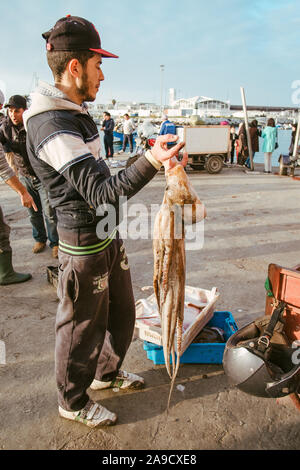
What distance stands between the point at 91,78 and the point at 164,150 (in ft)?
2.66

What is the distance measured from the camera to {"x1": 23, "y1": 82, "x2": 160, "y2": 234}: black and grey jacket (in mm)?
1713

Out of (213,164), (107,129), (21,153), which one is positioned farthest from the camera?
(107,129)

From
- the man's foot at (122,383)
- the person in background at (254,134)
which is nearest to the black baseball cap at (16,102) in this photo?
the man's foot at (122,383)

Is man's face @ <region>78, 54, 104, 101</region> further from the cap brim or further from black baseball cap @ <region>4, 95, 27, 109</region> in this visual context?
black baseball cap @ <region>4, 95, 27, 109</region>

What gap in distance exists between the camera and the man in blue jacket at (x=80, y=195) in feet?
5.69

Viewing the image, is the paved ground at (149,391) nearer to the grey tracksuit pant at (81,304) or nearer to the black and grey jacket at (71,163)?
the grey tracksuit pant at (81,304)

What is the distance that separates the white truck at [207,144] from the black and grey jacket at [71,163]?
1084 cm

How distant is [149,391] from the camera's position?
9.76ft

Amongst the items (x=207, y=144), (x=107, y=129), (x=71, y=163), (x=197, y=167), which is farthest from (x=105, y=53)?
(x=107, y=129)

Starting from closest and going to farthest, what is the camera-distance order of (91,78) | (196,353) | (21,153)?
1. (91,78)
2. (196,353)
3. (21,153)

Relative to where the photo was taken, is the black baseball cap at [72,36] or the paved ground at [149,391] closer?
the black baseball cap at [72,36]

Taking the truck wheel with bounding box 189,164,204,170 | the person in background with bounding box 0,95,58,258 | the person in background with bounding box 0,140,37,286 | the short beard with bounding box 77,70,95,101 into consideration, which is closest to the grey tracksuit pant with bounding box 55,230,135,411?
the short beard with bounding box 77,70,95,101

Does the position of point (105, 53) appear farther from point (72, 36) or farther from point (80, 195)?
point (80, 195)
